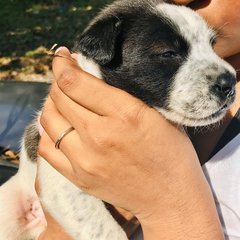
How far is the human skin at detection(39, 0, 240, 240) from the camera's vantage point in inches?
76.2

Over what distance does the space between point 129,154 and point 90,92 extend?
264 mm

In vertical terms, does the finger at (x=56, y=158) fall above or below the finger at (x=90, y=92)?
below

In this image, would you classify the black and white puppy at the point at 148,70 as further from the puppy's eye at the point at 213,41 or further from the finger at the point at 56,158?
the finger at the point at 56,158

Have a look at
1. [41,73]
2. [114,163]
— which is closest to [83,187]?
[114,163]

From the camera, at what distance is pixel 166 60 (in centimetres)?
213

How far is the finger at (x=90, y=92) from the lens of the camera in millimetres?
1960

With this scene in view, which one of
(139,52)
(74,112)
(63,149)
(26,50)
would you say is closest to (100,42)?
(139,52)

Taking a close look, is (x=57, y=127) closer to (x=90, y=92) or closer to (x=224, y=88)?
(x=90, y=92)

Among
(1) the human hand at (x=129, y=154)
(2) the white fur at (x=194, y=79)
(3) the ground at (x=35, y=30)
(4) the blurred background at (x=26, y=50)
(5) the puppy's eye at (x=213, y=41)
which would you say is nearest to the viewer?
(1) the human hand at (x=129, y=154)

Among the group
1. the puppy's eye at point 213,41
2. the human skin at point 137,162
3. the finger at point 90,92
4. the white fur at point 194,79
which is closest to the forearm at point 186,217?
the human skin at point 137,162

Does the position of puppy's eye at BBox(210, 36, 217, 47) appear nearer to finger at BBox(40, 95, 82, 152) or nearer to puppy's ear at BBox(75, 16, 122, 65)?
puppy's ear at BBox(75, 16, 122, 65)

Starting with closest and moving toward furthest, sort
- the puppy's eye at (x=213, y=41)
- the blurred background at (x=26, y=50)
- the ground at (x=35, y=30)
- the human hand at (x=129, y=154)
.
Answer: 1. the human hand at (x=129, y=154)
2. the puppy's eye at (x=213, y=41)
3. the blurred background at (x=26, y=50)
4. the ground at (x=35, y=30)

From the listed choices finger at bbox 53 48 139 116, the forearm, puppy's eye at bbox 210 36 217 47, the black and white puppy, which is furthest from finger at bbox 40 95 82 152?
puppy's eye at bbox 210 36 217 47

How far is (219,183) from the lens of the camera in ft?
7.05
